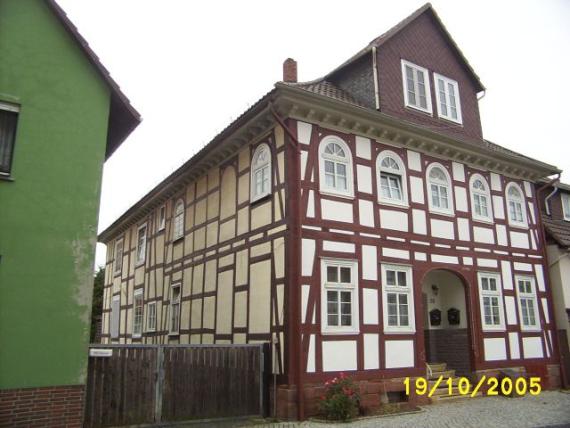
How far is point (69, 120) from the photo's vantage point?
9828 mm

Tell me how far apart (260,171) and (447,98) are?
717 cm

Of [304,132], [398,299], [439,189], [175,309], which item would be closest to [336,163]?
[304,132]

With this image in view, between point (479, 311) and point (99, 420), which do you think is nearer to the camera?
point (99, 420)

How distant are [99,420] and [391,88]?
449 inches

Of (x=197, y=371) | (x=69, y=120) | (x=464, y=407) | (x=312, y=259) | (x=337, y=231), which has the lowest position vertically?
(x=464, y=407)

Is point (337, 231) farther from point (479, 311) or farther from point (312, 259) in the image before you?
point (479, 311)

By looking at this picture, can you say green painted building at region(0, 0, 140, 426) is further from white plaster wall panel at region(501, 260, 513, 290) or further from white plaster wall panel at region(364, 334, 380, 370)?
white plaster wall panel at region(501, 260, 513, 290)

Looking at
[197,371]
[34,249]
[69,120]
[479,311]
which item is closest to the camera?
[34,249]

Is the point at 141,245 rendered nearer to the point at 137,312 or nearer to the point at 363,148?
the point at 137,312

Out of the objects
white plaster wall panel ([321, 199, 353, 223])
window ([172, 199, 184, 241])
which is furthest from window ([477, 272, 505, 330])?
window ([172, 199, 184, 241])

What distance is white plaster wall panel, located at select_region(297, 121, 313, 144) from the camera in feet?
41.0

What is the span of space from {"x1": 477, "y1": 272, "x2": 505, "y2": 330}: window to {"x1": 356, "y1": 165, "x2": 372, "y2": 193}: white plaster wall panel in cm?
489

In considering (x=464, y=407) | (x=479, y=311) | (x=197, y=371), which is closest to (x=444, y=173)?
(x=479, y=311)

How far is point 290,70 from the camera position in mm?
15062
